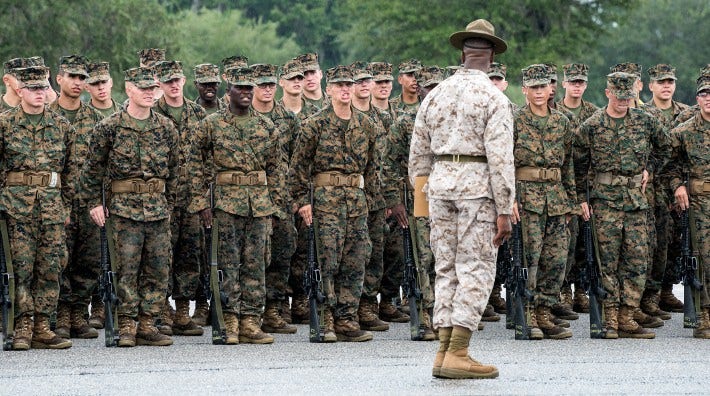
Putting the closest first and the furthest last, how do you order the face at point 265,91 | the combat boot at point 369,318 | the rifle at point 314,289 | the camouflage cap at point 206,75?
the rifle at point 314,289 → the face at point 265,91 → the combat boot at point 369,318 → the camouflage cap at point 206,75

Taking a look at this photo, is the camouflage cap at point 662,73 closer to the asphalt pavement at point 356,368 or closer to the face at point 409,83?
the face at point 409,83

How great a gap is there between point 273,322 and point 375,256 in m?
1.15

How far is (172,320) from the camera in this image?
1598cm

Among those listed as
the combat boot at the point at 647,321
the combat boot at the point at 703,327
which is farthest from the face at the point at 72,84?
the combat boot at the point at 703,327

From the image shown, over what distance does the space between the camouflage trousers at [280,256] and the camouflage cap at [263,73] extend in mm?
1355

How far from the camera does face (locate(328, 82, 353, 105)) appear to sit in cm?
1527

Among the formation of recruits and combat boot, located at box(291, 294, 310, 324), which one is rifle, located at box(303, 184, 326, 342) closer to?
the formation of recruits

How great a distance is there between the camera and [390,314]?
55.9 ft

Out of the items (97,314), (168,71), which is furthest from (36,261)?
(168,71)

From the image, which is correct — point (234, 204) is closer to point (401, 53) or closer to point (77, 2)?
point (77, 2)

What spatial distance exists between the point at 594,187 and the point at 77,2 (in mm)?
31523

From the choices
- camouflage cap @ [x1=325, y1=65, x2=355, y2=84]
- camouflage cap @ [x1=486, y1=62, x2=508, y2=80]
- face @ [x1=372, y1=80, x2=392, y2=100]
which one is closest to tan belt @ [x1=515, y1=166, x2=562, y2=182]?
camouflage cap @ [x1=325, y1=65, x2=355, y2=84]

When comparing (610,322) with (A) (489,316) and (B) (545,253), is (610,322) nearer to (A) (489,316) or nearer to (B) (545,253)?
(B) (545,253)

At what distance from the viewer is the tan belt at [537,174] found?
15.4m
